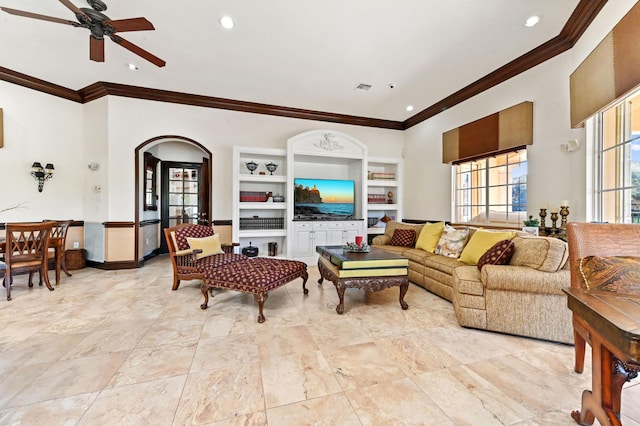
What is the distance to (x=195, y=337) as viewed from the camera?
7.38 ft

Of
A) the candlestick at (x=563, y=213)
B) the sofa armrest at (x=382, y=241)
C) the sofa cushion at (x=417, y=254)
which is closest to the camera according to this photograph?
the candlestick at (x=563, y=213)

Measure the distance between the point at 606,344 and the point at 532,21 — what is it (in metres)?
3.20

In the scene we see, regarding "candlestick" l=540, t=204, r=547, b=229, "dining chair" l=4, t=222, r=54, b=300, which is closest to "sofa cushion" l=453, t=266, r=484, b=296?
"candlestick" l=540, t=204, r=547, b=229

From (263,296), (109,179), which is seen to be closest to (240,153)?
(109,179)

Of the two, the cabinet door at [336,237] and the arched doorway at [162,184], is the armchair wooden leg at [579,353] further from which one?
the arched doorway at [162,184]

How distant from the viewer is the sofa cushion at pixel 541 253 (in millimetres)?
2227

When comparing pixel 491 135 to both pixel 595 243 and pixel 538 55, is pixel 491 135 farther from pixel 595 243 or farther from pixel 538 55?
pixel 595 243

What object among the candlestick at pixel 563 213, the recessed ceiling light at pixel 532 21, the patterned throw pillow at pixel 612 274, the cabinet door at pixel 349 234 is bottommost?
the cabinet door at pixel 349 234

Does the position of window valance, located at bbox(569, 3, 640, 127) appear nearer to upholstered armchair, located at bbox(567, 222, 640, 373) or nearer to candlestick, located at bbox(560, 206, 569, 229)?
candlestick, located at bbox(560, 206, 569, 229)

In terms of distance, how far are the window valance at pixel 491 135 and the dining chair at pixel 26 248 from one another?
602cm

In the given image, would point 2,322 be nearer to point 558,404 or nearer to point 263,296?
→ point 263,296

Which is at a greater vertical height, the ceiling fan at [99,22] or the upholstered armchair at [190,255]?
the ceiling fan at [99,22]

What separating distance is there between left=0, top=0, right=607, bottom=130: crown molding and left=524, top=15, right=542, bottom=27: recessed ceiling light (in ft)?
0.94

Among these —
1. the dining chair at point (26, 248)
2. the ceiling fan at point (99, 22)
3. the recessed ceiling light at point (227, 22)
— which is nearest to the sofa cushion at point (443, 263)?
the recessed ceiling light at point (227, 22)
